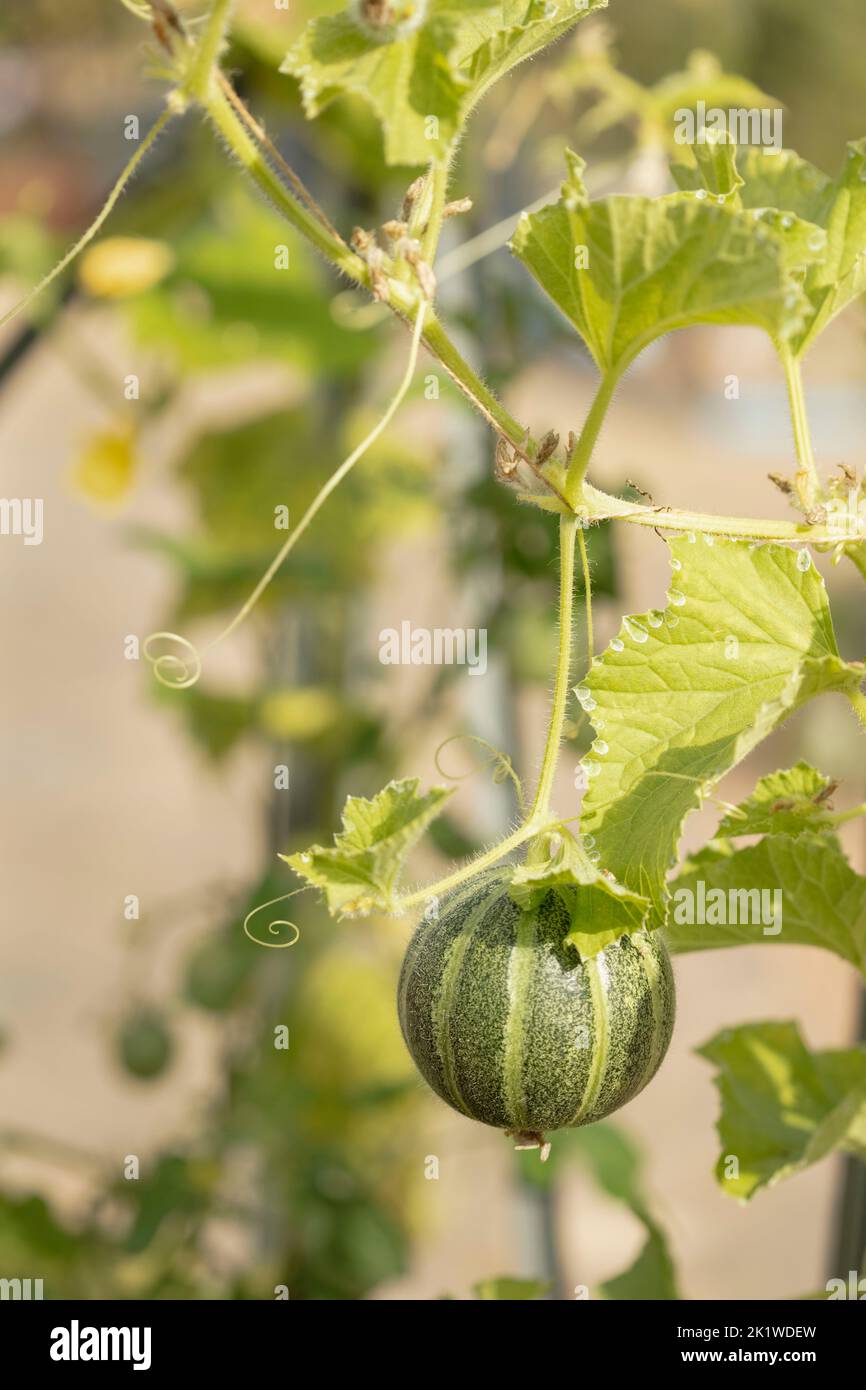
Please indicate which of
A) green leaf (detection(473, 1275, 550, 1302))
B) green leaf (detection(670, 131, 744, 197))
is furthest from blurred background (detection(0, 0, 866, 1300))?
green leaf (detection(670, 131, 744, 197))

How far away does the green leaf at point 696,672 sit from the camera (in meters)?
0.40

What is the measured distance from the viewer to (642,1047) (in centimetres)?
43

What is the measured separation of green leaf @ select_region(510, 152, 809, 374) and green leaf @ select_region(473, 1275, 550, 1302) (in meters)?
0.37

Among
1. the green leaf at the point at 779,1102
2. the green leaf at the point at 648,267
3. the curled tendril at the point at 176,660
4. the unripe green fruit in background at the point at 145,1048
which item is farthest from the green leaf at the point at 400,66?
the unripe green fruit in background at the point at 145,1048

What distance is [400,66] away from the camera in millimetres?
360

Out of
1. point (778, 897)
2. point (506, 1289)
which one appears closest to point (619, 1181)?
point (506, 1289)

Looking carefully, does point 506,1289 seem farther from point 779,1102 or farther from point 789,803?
point 789,803

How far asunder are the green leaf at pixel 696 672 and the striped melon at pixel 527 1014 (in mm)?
45

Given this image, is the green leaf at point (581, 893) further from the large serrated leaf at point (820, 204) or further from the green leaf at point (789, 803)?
the large serrated leaf at point (820, 204)

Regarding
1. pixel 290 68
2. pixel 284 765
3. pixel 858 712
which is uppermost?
pixel 284 765

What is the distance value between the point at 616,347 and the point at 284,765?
100cm

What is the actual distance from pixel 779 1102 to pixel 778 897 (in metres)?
0.10
